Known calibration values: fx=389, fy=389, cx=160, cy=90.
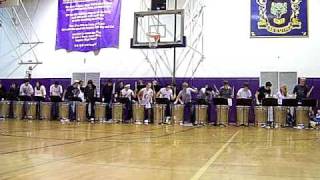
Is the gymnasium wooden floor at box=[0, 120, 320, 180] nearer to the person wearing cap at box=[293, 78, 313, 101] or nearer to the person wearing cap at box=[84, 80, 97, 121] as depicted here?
the person wearing cap at box=[293, 78, 313, 101]

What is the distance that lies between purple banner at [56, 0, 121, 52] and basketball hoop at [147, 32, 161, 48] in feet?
8.90

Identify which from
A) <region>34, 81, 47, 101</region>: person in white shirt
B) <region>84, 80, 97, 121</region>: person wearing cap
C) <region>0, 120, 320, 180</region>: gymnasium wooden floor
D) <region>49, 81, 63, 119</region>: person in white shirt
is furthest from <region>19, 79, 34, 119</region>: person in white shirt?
<region>0, 120, 320, 180</region>: gymnasium wooden floor

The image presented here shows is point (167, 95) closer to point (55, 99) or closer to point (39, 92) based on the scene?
point (55, 99)

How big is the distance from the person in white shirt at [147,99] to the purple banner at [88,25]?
393cm

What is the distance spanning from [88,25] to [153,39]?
444 centimetres

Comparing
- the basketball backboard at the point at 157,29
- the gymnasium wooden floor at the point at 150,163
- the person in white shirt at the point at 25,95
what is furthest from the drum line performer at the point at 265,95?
the person in white shirt at the point at 25,95

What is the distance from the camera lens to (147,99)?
14.9m

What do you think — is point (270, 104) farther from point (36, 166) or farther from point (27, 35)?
point (27, 35)

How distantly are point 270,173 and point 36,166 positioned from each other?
2.40m

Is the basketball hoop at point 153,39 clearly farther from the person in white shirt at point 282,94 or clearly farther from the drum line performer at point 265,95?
the person in white shirt at point 282,94

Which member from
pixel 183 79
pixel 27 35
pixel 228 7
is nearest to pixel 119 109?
pixel 183 79

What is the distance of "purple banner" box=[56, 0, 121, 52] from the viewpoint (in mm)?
18141

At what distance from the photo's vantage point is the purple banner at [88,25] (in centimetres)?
1814

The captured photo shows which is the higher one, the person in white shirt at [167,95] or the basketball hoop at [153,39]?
the basketball hoop at [153,39]
